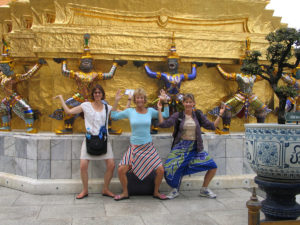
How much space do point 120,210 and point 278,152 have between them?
2260 mm

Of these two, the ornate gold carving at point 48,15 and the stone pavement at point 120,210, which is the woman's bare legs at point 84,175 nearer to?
the stone pavement at point 120,210

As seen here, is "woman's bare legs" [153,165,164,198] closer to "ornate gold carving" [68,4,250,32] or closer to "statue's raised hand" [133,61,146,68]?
"statue's raised hand" [133,61,146,68]

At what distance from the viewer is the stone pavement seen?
14.1 feet

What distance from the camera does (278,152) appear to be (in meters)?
3.82

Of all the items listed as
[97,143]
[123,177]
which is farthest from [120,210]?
[97,143]

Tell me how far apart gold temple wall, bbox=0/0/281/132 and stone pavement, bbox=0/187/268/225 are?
159cm

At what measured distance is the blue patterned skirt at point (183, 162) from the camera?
17.2 feet

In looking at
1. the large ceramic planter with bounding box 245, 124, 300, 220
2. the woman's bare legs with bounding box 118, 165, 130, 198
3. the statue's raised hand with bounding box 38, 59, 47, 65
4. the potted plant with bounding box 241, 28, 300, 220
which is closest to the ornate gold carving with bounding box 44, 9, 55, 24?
the statue's raised hand with bounding box 38, 59, 47, 65

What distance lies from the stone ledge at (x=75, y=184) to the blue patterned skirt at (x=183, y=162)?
1.75 feet

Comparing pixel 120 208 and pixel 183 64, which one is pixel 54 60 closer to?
pixel 183 64

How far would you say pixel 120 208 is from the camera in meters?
4.79

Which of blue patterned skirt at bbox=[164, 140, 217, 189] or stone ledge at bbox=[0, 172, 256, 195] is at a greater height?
blue patterned skirt at bbox=[164, 140, 217, 189]

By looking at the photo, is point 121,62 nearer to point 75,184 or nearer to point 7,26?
point 75,184

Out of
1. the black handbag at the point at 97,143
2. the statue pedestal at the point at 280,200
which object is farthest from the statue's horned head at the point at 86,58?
the statue pedestal at the point at 280,200
